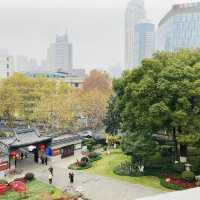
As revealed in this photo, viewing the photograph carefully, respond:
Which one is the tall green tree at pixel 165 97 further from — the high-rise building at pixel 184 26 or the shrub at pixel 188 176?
the high-rise building at pixel 184 26

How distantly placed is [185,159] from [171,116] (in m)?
5.34

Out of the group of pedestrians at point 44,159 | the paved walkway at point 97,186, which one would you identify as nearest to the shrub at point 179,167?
the paved walkway at point 97,186

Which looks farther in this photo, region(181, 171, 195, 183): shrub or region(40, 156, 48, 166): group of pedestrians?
region(40, 156, 48, 166): group of pedestrians

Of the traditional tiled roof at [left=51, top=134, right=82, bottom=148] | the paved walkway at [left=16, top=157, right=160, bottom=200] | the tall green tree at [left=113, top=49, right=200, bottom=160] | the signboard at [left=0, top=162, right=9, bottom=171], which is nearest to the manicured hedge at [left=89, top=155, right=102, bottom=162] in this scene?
the paved walkway at [left=16, top=157, right=160, bottom=200]

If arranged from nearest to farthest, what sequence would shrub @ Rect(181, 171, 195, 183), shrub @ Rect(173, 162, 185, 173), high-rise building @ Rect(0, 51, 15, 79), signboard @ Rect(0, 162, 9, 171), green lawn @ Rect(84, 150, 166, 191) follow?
shrub @ Rect(181, 171, 195, 183)
green lawn @ Rect(84, 150, 166, 191)
shrub @ Rect(173, 162, 185, 173)
signboard @ Rect(0, 162, 9, 171)
high-rise building @ Rect(0, 51, 15, 79)

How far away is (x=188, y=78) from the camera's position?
2706 centimetres

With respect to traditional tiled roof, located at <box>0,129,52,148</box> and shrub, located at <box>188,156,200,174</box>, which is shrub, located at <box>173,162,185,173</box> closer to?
shrub, located at <box>188,156,200,174</box>

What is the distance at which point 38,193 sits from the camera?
25578 millimetres

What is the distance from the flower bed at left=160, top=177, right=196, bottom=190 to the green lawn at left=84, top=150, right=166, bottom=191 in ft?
1.57

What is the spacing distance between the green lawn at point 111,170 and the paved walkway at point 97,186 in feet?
2.94

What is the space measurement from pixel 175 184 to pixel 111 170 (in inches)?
298

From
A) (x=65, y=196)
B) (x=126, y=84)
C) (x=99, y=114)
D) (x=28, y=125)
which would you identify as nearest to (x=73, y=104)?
(x=99, y=114)

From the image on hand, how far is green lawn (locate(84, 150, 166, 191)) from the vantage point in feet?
91.6

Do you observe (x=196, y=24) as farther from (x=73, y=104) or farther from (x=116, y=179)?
(x=116, y=179)
